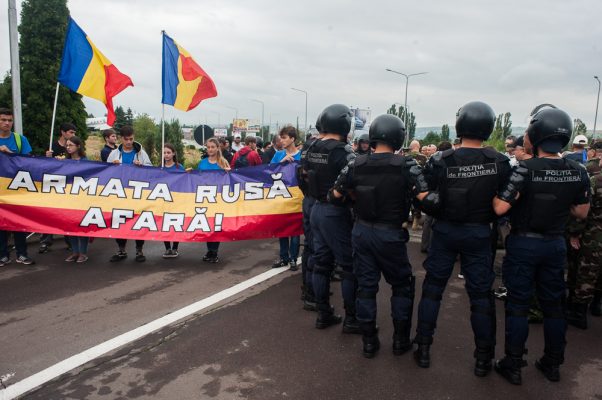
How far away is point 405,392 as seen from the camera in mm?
3479

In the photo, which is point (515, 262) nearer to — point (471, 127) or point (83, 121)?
point (471, 127)

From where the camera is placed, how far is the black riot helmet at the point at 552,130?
3.66 meters

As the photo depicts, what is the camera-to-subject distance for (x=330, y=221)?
183 inches

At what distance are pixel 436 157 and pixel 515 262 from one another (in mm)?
1094

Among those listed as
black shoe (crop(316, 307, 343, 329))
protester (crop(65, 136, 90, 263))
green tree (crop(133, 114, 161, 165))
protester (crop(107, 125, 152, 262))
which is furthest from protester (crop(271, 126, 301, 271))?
green tree (crop(133, 114, 161, 165))

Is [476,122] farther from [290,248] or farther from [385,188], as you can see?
[290,248]

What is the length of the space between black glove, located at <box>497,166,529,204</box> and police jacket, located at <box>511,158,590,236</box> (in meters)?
0.04

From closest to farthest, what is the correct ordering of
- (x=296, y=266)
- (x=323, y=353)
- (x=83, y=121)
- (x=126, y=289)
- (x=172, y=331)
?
1. (x=323, y=353)
2. (x=172, y=331)
3. (x=126, y=289)
4. (x=296, y=266)
5. (x=83, y=121)

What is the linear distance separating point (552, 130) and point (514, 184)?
578 millimetres

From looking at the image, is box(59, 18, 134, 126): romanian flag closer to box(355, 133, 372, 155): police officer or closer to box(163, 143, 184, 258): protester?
box(163, 143, 184, 258): protester

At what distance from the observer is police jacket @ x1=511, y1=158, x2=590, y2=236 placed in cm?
358

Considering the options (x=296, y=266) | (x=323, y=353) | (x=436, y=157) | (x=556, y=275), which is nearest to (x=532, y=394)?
(x=556, y=275)

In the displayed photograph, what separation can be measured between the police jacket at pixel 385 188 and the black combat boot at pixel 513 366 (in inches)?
55.2

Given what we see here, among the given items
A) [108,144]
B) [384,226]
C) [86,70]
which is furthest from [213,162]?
[384,226]
